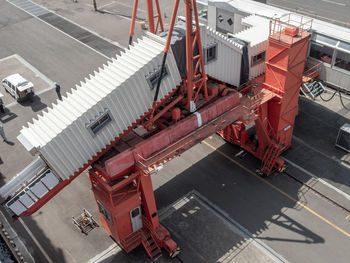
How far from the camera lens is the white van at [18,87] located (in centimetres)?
3928

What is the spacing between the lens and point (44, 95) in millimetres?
41031

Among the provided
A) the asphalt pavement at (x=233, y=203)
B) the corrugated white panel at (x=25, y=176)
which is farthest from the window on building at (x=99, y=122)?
the asphalt pavement at (x=233, y=203)

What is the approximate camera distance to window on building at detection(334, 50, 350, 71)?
29.0m

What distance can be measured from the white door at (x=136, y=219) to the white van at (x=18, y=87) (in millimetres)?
22216

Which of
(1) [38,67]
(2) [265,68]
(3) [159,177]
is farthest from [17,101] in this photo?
(2) [265,68]

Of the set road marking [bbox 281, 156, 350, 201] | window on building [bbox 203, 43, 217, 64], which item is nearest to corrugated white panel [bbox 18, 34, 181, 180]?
window on building [bbox 203, 43, 217, 64]

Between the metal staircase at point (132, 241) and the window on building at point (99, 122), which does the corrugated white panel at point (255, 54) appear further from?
the metal staircase at point (132, 241)

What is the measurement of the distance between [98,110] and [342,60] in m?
19.5

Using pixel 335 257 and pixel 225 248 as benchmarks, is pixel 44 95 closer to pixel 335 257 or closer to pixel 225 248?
pixel 225 248

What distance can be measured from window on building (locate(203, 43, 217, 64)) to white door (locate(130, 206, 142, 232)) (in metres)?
10.4

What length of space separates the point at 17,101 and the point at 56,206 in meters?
16.9

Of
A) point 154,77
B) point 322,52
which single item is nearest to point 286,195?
point 322,52

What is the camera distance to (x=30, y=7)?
62.2 metres

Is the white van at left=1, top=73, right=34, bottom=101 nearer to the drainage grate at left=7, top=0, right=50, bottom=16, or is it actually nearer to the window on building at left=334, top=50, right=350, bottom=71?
the drainage grate at left=7, top=0, right=50, bottom=16
